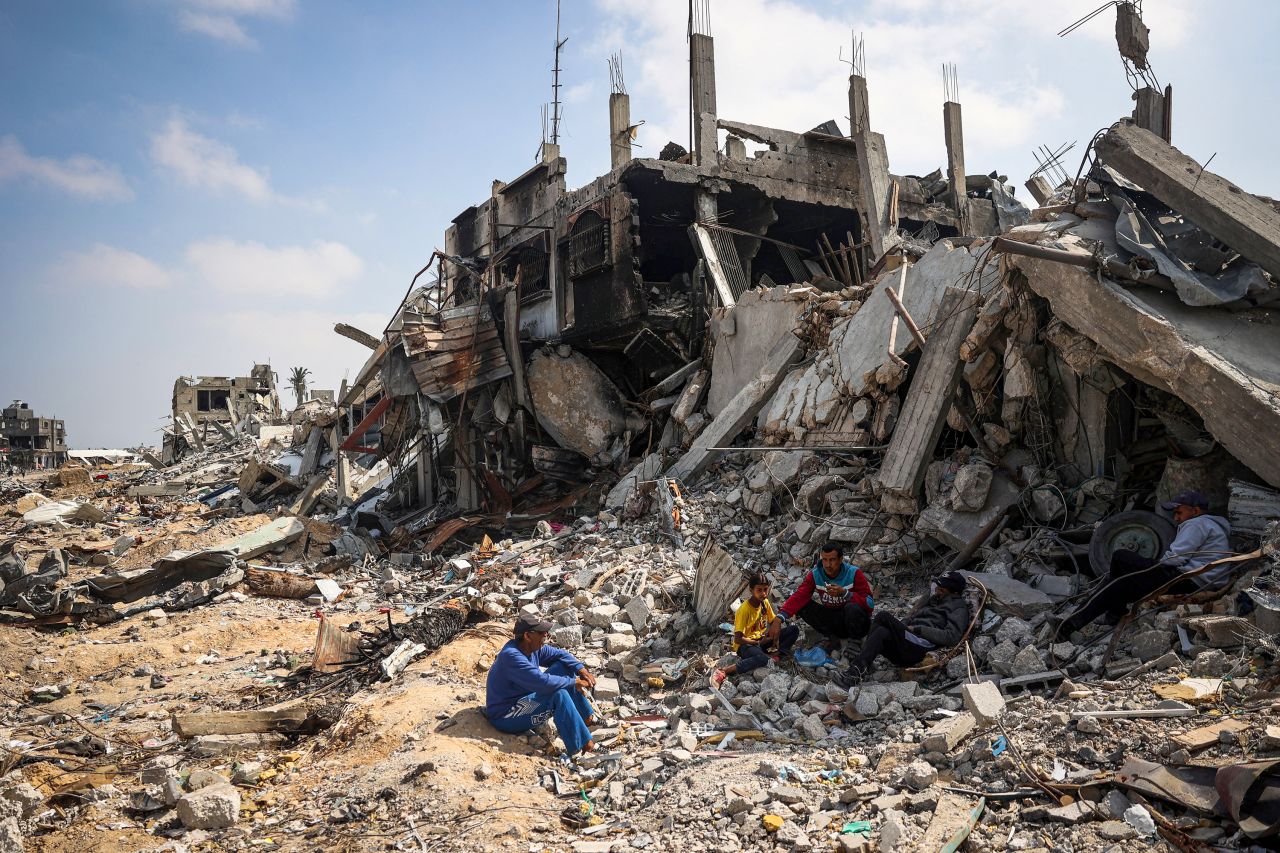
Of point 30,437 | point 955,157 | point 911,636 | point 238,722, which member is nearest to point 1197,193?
point 911,636

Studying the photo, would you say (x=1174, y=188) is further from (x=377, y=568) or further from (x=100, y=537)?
(x=100, y=537)

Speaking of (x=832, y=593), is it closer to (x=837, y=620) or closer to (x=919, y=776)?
(x=837, y=620)

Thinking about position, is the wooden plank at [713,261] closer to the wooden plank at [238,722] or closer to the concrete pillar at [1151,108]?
the concrete pillar at [1151,108]

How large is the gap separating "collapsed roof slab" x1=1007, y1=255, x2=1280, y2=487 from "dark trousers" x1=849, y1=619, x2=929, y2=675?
2160mm

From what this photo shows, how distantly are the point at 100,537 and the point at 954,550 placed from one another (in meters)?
14.5

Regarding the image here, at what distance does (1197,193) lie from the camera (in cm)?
535

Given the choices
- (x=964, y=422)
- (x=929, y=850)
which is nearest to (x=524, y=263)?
(x=964, y=422)

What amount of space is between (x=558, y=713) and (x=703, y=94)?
37.3 feet

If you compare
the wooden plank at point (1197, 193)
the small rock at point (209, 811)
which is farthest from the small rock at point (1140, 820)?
the small rock at point (209, 811)

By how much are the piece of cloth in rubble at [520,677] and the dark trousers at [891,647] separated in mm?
1764

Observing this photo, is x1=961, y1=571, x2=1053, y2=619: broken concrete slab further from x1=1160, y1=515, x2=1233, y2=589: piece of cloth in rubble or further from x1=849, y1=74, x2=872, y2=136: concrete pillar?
x1=849, y1=74, x2=872, y2=136: concrete pillar

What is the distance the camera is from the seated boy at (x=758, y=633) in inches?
203

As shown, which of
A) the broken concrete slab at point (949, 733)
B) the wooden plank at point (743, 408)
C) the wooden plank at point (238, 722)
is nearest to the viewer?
the broken concrete slab at point (949, 733)

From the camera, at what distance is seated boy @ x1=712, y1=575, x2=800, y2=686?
5.15 meters
